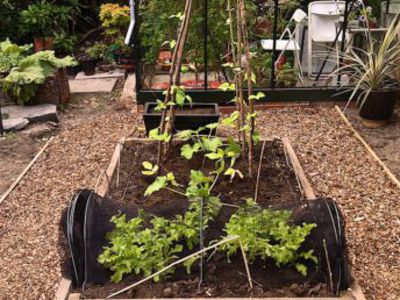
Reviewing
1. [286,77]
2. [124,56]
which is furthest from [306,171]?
[124,56]

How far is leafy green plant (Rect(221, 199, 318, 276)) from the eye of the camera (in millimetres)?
2141

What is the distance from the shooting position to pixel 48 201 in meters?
3.35

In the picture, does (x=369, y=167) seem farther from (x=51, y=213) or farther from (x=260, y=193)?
(x=51, y=213)

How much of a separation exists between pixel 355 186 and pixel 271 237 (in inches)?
52.9

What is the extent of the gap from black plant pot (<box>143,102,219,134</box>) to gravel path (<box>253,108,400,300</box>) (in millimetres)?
714

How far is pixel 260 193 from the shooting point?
2.88 m

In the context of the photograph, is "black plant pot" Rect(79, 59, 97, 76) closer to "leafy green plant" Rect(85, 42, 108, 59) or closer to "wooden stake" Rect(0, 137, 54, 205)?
"leafy green plant" Rect(85, 42, 108, 59)

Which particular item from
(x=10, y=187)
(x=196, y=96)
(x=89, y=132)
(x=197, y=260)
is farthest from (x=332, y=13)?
(x=197, y=260)

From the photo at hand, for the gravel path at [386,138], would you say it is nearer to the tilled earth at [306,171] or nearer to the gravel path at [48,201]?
the tilled earth at [306,171]

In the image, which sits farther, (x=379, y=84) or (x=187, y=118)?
(x=379, y=84)

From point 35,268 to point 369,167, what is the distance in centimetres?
224

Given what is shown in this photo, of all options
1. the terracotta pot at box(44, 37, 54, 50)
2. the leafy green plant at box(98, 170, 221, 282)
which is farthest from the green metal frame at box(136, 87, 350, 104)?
the leafy green plant at box(98, 170, 221, 282)

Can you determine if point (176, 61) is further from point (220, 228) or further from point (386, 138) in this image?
point (386, 138)

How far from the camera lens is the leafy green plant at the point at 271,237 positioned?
7.02 ft
